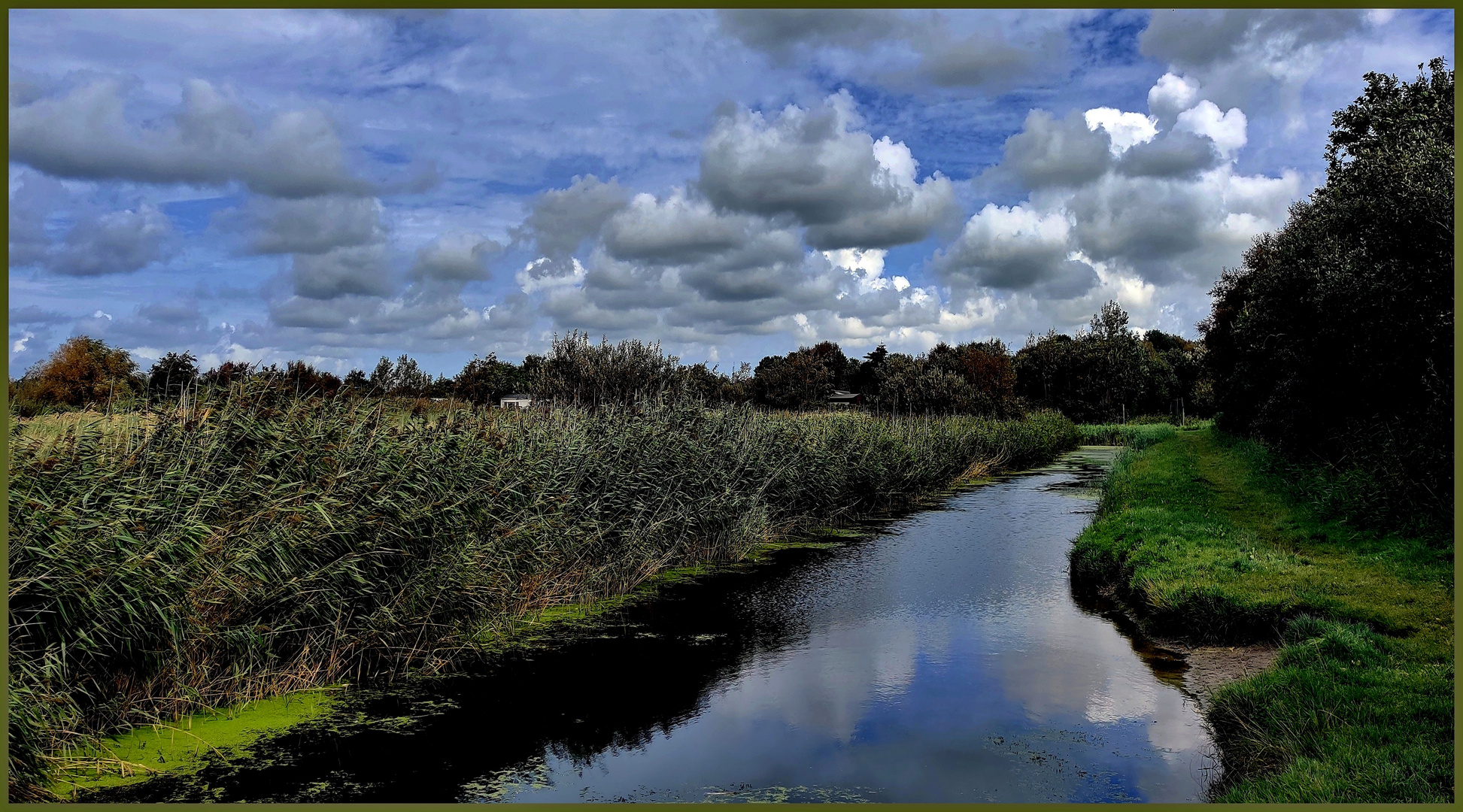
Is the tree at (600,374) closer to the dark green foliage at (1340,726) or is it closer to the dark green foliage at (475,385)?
the dark green foliage at (475,385)

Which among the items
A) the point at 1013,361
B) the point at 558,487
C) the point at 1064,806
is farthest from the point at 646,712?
the point at 1013,361

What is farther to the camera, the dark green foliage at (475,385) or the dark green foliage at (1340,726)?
the dark green foliage at (475,385)

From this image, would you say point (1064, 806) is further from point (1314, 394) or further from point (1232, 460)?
point (1232, 460)

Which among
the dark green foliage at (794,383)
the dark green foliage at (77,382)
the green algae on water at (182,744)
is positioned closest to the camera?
the green algae on water at (182,744)

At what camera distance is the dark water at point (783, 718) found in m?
6.20

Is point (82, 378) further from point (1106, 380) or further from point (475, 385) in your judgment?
point (1106, 380)

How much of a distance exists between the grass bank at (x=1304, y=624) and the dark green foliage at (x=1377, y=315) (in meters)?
1.22

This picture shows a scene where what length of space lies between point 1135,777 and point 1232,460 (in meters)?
21.9

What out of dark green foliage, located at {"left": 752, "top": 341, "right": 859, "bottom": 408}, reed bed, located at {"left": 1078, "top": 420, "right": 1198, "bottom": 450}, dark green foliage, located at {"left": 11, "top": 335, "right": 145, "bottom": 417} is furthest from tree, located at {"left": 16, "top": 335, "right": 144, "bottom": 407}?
reed bed, located at {"left": 1078, "top": 420, "right": 1198, "bottom": 450}

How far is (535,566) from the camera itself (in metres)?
10.6

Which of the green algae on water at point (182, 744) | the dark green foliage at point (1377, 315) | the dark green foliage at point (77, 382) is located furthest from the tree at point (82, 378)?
the dark green foliage at point (1377, 315)

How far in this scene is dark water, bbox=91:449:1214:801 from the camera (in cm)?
620

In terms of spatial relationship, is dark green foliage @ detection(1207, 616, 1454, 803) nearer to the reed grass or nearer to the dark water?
the dark water

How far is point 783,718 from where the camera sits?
303 inches
